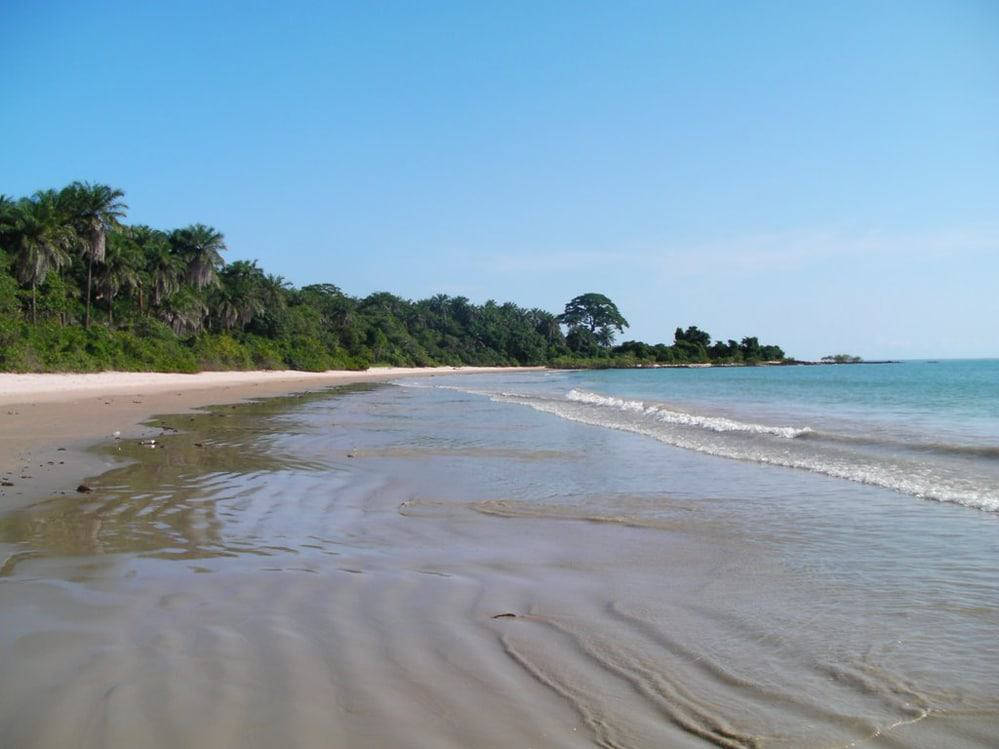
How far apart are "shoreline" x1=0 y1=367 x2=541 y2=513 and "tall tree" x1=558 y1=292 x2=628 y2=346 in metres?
110

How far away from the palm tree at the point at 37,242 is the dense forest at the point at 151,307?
7cm

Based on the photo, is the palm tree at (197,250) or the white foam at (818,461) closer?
the white foam at (818,461)

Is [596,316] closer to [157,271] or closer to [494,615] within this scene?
[157,271]

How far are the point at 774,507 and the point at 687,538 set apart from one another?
6.34 ft

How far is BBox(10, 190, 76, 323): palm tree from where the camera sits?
40344mm

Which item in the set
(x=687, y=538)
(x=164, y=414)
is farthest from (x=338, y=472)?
(x=164, y=414)

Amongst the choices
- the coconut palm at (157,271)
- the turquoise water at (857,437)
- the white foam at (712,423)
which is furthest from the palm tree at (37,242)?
the white foam at (712,423)

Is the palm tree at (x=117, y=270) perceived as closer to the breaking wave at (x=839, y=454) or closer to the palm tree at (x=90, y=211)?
the palm tree at (x=90, y=211)

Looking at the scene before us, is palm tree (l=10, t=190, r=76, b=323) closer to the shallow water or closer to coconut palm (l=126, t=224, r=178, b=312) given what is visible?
coconut palm (l=126, t=224, r=178, b=312)

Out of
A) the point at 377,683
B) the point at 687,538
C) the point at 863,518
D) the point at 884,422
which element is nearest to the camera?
the point at 377,683

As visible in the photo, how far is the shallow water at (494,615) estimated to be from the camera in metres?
2.82

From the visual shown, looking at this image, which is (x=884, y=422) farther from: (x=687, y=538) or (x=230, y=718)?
(x=230, y=718)

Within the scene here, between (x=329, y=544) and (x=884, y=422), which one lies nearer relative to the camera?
(x=329, y=544)

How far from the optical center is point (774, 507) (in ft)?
25.0
